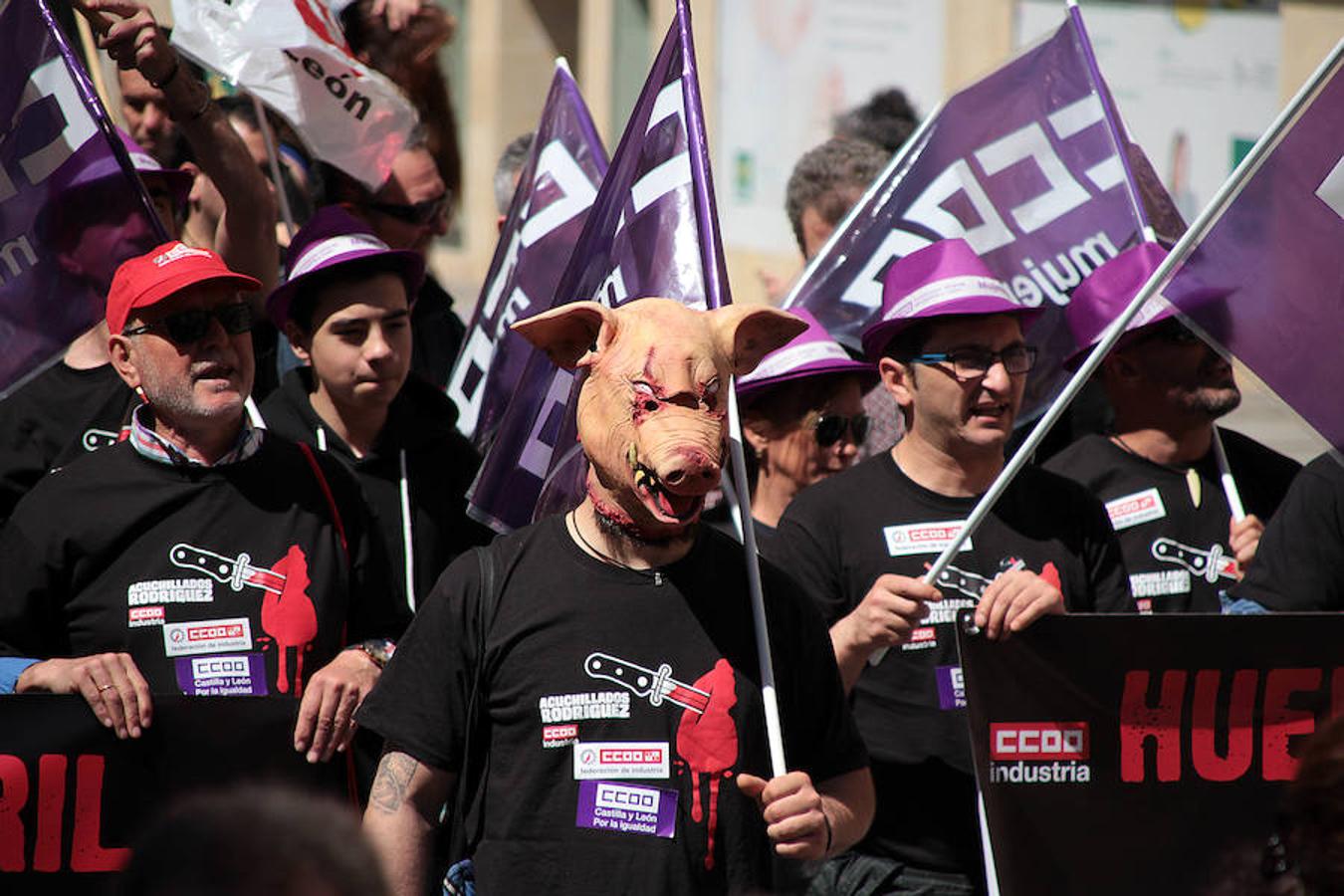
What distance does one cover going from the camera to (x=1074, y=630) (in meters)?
4.07

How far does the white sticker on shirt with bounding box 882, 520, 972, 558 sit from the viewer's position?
169 inches

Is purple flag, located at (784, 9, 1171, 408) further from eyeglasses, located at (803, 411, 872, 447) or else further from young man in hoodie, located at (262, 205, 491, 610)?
young man in hoodie, located at (262, 205, 491, 610)

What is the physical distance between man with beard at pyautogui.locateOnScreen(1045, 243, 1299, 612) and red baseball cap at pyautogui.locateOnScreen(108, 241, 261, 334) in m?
2.32

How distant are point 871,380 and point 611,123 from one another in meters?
13.9

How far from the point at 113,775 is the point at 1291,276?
111 inches

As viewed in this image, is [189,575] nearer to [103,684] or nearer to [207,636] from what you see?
[207,636]

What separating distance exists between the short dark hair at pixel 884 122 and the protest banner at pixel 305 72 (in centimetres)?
244

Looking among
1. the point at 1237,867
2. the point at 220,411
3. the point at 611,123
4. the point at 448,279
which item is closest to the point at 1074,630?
the point at 1237,867

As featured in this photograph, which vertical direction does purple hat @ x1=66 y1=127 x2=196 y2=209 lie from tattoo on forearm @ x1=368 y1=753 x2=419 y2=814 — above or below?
above

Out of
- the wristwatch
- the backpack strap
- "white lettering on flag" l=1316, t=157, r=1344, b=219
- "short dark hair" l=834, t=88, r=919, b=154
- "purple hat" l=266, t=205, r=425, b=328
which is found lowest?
the wristwatch

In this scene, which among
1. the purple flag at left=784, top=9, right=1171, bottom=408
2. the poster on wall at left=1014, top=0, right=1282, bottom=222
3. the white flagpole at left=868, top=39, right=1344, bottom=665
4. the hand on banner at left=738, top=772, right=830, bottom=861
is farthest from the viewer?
the poster on wall at left=1014, top=0, right=1282, bottom=222

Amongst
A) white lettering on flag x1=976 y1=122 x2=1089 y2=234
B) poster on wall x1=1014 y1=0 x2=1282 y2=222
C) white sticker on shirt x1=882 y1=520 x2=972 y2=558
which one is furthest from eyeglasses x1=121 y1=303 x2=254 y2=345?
poster on wall x1=1014 y1=0 x2=1282 y2=222

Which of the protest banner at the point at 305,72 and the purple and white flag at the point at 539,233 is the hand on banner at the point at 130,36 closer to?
the protest banner at the point at 305,72

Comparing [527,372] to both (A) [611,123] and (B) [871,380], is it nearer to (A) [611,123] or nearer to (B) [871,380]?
(B) [871,380]
